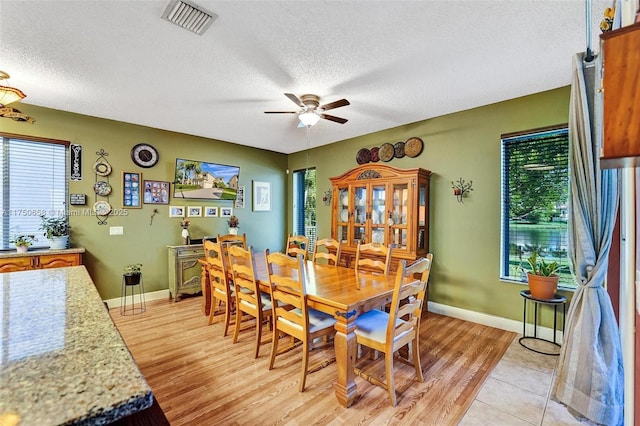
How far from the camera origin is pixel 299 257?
6.86ft

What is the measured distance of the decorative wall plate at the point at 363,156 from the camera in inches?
186

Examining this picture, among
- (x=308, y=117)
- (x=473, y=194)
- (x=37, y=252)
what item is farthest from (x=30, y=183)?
(x=473, y=194)

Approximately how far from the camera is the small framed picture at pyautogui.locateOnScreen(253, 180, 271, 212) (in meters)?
5.73

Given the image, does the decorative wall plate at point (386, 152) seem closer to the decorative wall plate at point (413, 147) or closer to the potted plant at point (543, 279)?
the decorative wall plate at point (413, 147)

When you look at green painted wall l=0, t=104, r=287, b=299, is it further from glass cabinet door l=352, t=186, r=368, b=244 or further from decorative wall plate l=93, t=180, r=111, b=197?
glass cabinet door l=352, t=186, r=368, b=244

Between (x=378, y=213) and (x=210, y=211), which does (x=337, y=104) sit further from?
(x=210, y=211)

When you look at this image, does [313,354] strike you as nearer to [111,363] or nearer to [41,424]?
[111,363]

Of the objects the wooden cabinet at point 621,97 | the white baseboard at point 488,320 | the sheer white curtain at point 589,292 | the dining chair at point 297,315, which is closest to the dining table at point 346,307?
the dining chair at point 297,315

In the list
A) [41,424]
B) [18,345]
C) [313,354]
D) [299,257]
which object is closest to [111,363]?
[41,424]

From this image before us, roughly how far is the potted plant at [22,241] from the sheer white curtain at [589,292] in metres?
5.41

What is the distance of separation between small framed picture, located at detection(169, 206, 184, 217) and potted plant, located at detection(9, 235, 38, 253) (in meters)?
1.61

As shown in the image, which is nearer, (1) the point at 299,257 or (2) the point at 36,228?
(1) the point at 299,257

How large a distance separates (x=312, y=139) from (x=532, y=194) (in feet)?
11.1

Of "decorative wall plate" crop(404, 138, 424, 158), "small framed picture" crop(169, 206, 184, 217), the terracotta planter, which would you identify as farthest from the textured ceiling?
the terracotta planter
